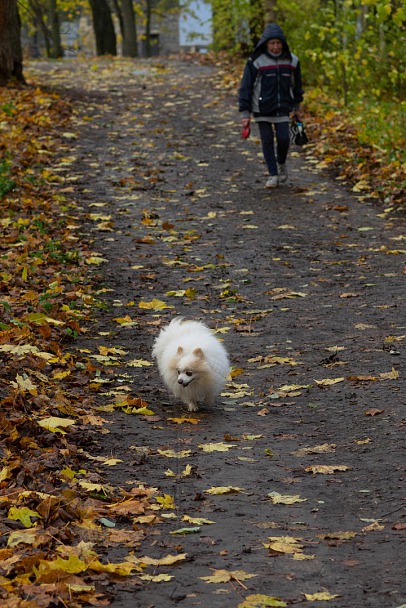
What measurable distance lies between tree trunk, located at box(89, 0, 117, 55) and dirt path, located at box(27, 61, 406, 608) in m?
17.8

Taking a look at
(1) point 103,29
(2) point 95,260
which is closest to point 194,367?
(2) point 95,260

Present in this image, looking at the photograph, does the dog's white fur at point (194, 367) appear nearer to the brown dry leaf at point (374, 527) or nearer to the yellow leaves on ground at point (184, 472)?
the yellow leaves on ground at point (184, 472)

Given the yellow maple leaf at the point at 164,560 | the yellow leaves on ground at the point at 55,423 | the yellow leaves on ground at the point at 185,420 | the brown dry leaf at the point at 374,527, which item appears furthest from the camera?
the yellow leaves on ground at the point at 185,420

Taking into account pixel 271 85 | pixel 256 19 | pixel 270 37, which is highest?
pixel 270 37

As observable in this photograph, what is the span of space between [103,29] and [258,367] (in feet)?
101

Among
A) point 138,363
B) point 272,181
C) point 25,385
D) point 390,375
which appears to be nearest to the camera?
point 25,385

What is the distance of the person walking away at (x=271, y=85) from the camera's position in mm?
14734

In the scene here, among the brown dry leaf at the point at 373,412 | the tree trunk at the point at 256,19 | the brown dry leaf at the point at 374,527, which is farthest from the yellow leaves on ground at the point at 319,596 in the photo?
the tree trunk at the point at 256,19

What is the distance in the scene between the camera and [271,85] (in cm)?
1478

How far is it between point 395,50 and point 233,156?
12.6 feet

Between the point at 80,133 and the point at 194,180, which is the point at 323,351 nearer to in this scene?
the point at 194,180

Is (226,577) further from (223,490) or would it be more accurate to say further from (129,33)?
(129,33)

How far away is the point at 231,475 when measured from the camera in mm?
6156

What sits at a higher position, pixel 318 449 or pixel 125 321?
pixel 318 449
